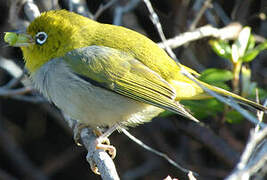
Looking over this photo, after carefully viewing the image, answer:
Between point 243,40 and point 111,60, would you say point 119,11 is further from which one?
point 243,40

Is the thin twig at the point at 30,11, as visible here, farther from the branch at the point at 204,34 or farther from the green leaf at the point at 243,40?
the green leaf at the point at 243,40

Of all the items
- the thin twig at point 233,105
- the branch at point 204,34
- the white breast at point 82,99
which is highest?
the branch at point 204,34

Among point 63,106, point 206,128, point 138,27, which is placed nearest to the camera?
point 63,106

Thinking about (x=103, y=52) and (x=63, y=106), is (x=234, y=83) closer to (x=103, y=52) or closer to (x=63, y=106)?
(x=103, y=52)

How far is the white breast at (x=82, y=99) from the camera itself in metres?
3.17

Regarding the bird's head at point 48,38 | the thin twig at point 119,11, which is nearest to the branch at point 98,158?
the bird's head at point 48,38

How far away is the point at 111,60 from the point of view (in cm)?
325

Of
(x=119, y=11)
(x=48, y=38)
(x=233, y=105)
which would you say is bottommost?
(x=233, y=105)

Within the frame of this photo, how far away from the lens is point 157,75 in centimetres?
331

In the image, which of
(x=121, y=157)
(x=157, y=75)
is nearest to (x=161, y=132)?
(x=121, y=157)

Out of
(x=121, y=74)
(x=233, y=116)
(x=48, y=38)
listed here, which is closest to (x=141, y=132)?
(x=233, y=116)

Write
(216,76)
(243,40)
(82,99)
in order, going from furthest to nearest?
(216,76), (243,40), (82,99)

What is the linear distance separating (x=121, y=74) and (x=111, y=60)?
0.13m

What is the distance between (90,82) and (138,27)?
183 centimetres
